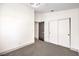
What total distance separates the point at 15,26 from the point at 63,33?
8.71 ft

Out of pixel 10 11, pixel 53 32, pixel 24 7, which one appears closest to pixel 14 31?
pixel 10 11

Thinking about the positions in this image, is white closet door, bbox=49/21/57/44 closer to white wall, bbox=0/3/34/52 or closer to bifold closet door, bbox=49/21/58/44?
bifold closet door, bbox=49/21/58/44

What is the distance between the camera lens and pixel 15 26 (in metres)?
3.57

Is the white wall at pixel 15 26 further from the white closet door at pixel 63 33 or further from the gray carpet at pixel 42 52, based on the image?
the white closet door at pixel 63 33

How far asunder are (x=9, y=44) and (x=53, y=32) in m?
2.94

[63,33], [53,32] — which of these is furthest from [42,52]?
[53,32]

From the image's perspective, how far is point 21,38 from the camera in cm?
400

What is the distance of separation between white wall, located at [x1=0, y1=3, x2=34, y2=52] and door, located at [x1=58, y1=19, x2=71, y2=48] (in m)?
1.78

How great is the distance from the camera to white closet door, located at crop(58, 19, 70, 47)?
423 cm

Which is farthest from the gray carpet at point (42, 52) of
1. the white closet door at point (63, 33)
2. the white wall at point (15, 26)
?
the white closet door at point (63, 33)

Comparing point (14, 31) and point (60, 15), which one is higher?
point (60, 15)

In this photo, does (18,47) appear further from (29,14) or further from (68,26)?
(68,26)

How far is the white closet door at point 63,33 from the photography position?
423 centimetres

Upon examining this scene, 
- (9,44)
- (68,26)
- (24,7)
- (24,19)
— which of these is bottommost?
(9,44)
